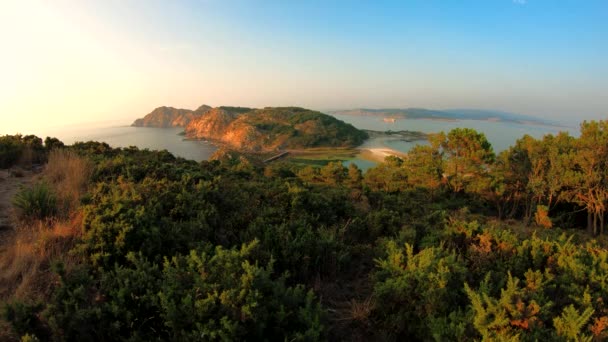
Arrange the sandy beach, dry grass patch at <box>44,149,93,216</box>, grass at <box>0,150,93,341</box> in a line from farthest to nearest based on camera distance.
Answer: the sandy beach
dry grass patch at <box>44,149,93,216</box>
grass at <box>0,150,93,341</box>

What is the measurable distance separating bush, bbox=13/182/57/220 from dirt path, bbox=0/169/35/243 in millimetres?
275

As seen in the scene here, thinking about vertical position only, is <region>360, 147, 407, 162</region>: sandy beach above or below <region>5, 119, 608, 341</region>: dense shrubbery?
below

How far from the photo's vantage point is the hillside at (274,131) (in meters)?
130

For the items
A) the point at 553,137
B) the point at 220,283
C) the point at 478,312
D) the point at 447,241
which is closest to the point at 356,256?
the point at 447,241

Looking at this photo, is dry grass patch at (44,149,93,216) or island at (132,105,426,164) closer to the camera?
dry grass patch at (44,149,93,216)

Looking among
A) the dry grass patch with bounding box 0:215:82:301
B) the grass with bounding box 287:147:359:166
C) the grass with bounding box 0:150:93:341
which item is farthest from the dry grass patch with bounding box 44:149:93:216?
the grass with bounding box 287:147:359:166

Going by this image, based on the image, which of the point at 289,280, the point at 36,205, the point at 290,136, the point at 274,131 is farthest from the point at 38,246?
the point at 274,131

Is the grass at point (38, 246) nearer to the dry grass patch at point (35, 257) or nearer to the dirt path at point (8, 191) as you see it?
the dry grass patch at point (35, 257)

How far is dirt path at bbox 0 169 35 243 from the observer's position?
15.6 ft

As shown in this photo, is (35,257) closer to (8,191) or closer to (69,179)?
(69,179)

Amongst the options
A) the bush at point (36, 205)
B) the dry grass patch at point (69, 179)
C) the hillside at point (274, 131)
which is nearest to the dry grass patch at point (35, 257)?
the bush at point (36, 205)

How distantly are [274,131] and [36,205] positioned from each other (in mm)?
138756

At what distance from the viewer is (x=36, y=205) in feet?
16.1

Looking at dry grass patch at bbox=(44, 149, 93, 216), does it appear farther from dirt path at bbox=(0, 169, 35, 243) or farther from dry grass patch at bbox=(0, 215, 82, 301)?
dry grass patch at bbox=(0, 215, 82, 301)
